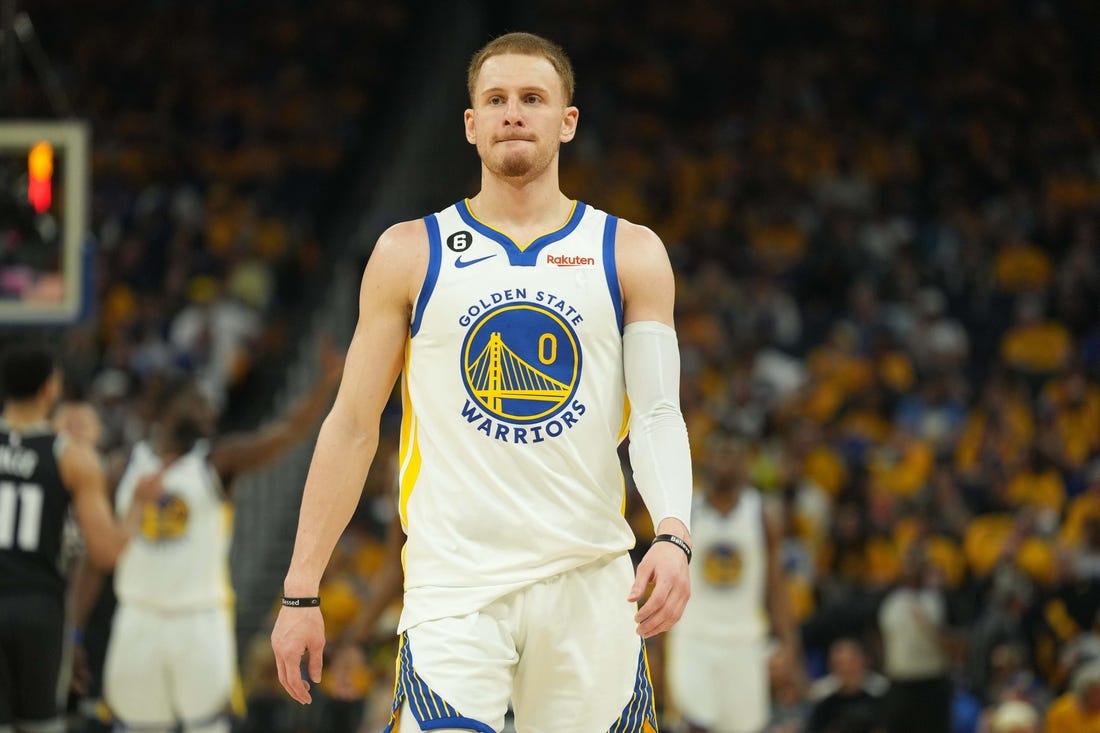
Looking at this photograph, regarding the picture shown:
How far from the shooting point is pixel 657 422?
14.6 feet

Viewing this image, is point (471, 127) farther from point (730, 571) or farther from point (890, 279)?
point (890, 279)

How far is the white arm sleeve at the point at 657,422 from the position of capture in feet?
14.3

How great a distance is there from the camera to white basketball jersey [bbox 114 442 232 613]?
952cm

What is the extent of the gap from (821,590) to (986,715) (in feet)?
7.09

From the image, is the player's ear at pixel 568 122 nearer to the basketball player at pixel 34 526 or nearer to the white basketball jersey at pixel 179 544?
the basketball player at pixel 34 526

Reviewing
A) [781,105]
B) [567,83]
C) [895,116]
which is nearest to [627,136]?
[781,105]

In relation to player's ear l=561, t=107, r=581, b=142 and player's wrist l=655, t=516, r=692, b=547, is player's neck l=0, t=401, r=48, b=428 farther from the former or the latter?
player's wrist l=655, t=516, r=692, b=547

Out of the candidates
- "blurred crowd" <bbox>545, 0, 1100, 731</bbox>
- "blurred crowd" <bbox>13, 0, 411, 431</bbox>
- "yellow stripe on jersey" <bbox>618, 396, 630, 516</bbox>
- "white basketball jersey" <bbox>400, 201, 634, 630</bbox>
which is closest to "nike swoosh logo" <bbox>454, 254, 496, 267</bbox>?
"white basketball jersey" <bbox>400, 201, 634, 630</bbox>

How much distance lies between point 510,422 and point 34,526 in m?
4.34

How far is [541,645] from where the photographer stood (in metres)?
4.37

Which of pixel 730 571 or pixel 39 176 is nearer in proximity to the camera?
pixel 730 571

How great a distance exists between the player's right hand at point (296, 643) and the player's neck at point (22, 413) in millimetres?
4137

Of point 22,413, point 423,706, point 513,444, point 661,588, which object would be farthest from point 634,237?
point 22,413

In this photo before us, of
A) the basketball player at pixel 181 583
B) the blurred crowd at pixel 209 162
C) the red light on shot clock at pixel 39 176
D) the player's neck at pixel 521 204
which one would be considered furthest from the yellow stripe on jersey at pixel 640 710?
the blurred crowd at pixel 209 162
